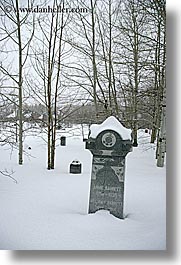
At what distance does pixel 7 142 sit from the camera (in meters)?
2.65

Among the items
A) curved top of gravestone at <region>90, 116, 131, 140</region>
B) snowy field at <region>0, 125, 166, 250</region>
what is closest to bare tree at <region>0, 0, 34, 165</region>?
snowy field at <region>0, 125, 166, 250</region>

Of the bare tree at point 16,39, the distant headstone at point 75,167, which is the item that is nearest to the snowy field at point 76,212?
the distant headstone at point 75,167

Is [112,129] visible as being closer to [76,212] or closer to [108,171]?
[108,171]

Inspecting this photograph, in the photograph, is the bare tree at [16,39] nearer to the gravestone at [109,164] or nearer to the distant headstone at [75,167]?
the distant headstone at [75,167]

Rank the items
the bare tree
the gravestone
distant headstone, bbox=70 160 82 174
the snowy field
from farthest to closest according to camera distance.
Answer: distant headstone, bbox=70 160 82 174, the bare tree, the gravestone, the snowy field

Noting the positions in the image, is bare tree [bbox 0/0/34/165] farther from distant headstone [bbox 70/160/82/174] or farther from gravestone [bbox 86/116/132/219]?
gravestone [bbox 86/116/132/219]

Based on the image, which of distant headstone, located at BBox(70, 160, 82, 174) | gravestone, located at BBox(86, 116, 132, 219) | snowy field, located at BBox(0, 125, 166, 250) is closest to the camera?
snowy field, located at BBox(0, 125, 166, 250)

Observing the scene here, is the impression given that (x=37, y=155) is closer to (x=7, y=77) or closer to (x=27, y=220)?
(x=7, y=77)

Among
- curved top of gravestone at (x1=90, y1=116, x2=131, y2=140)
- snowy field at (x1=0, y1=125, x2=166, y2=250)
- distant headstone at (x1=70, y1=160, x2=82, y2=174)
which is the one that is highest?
curved top of gravestone at (x1=90, y1=116, x2=131, y2=140)

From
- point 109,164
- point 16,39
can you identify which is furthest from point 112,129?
point 16,39

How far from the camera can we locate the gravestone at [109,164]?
6.41ft

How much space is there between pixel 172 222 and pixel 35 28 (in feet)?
5.40

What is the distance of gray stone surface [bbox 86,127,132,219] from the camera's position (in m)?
1.96

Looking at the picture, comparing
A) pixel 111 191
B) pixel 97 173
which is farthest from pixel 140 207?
pixel 97 173
